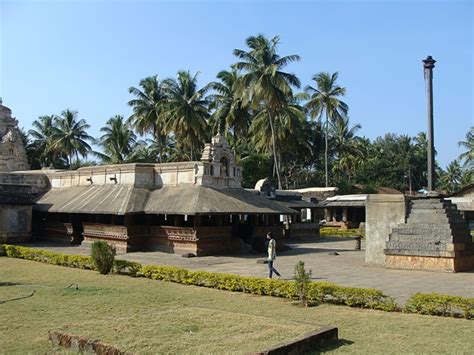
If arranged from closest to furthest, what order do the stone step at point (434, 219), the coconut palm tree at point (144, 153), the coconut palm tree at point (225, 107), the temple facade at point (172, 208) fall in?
the stone step at point (434, 219) → the temple facade at point (172, 208) → the coconut palm tree at point (225, 107) → the coconut palm tree at point (144, 153)

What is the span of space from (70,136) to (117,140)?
20.8 ft

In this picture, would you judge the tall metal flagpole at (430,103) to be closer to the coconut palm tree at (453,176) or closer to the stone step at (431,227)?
the stone step at (431,227)

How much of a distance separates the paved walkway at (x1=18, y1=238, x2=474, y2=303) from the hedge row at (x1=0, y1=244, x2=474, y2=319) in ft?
3.25

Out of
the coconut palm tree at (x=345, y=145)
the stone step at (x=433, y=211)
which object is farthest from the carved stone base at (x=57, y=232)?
the coconut palm tree at (x=345, y=145)

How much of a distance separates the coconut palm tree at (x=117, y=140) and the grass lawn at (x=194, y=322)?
3628 cm

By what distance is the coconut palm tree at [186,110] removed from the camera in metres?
41.7

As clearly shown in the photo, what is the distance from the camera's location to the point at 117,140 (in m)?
48.9

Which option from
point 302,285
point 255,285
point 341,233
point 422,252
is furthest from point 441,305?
point 341,233

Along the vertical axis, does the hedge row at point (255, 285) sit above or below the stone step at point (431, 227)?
below

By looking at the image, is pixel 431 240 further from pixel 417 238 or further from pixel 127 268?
pixel 127 268

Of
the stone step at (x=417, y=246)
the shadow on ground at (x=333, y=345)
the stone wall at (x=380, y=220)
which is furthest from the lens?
the stone wall at (x=380, y=220)

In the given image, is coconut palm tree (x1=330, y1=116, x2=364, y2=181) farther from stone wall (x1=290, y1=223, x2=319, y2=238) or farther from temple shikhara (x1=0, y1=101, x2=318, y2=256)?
temple shikhara (x1=0, y1=101, x2=318, y2=256)

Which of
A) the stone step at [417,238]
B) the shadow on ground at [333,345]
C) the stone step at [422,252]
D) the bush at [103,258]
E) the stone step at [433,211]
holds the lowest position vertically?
the shadow on ground at [333,345]

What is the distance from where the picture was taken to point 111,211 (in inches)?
893
